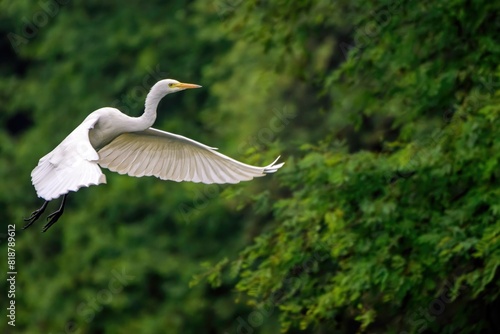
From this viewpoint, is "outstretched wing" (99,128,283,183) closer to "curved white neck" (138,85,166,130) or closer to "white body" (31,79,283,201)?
"white body" (31,79,283,201)

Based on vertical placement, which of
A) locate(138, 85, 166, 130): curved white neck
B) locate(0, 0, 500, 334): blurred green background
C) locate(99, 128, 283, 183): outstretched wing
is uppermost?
locate(138, 85, 166, 130): curved white neck

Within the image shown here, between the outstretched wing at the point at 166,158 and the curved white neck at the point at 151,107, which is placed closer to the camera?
the curved white neck at the point at 151,107

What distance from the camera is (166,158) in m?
11.2

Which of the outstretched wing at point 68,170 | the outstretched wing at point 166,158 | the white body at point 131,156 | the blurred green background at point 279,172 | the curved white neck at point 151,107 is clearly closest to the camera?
the outstretched wing at point 68,170

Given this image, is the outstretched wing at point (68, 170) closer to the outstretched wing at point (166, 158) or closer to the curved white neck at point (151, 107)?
the curved white neck at point (151, 107)

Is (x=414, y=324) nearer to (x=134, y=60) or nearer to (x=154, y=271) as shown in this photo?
(x=154, y=271)

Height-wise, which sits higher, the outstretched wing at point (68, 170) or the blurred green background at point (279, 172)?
the outstretched wing at point (68, 170)

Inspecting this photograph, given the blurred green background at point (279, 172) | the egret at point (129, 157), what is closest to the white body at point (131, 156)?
the egret at point (129, 157)

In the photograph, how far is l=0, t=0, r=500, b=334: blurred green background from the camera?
36.3 ft

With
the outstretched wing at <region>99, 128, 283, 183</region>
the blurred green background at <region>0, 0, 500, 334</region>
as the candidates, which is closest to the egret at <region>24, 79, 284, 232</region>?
the outstretched wing at <region>99, 128, 283, 183</region>

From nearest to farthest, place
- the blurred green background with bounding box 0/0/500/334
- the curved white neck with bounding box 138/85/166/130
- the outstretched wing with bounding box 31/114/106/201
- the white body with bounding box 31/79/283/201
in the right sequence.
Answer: the outstretched wing with bounding box 31/114/106/201 → the white body with bounding box 31/79/283/201 → the curved white neck with bounding box 138/85/166/130 → the blurred green background with bounding box 0/0/500/334

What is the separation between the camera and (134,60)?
24.4m

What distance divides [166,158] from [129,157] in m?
0.35

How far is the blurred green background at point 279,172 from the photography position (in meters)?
11.1
